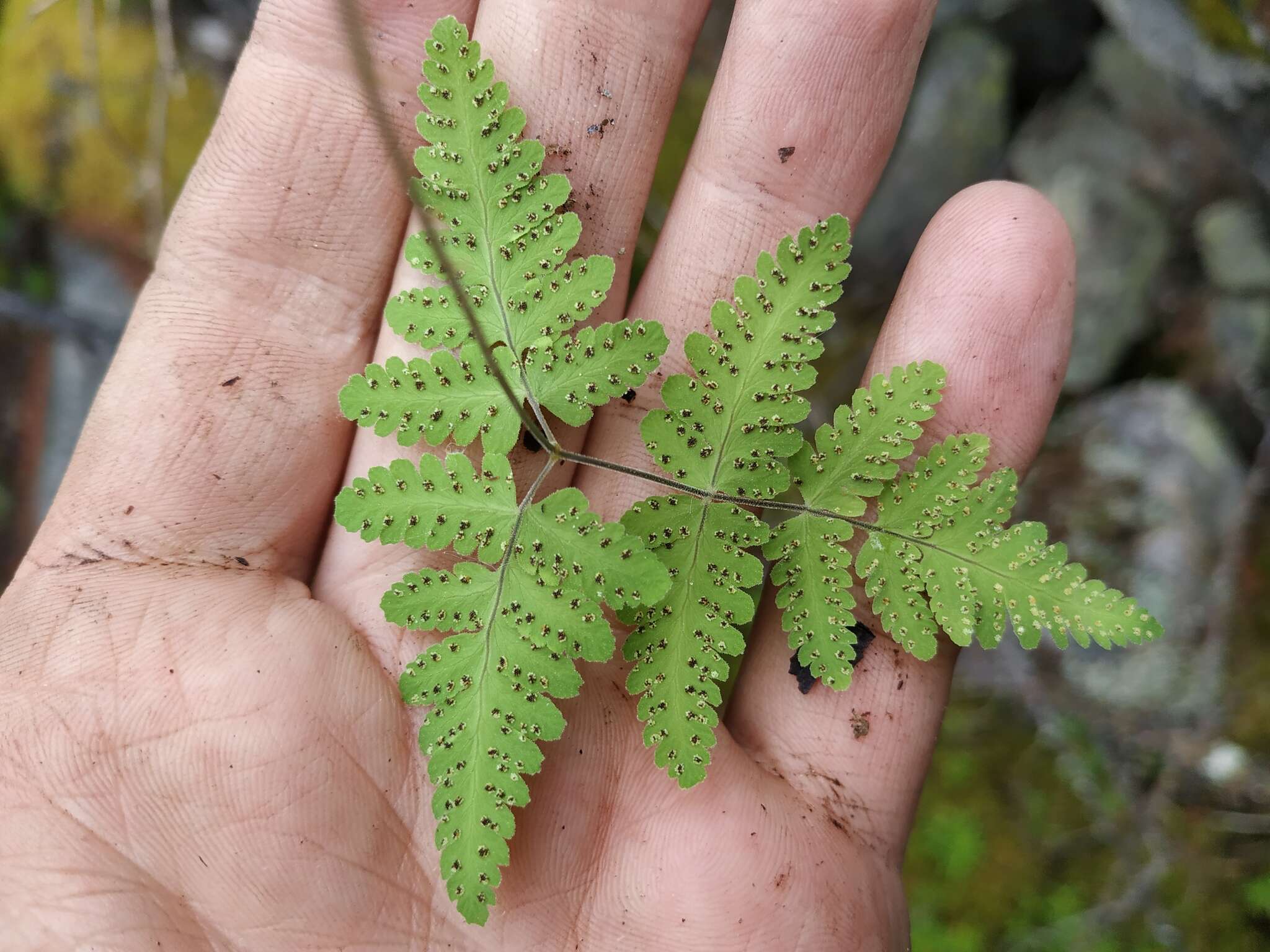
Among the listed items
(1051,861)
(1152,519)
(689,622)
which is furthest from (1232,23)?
(1051,861)

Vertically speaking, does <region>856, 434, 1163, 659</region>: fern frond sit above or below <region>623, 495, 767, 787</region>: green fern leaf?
above

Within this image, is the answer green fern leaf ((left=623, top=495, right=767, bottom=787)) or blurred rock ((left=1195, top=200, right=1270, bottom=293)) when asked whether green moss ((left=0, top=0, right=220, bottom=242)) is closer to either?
green fern leaf ((left=623, top=495, right=767, bottom=787))

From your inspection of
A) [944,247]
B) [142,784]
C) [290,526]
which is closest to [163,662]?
[142,784]

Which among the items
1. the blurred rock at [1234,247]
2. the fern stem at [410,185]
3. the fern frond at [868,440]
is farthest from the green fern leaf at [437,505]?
the blurred rock at [1234,247]

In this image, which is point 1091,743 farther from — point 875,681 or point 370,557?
point 370,557

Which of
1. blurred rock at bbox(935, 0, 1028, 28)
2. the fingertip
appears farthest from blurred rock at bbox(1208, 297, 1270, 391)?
the fingertip
